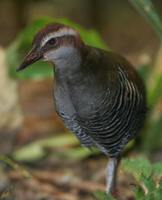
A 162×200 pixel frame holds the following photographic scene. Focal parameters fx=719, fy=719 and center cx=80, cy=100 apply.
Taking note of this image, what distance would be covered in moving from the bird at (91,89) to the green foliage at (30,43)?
91cm

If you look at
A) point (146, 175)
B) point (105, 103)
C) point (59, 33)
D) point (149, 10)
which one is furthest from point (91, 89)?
point (149, 10)

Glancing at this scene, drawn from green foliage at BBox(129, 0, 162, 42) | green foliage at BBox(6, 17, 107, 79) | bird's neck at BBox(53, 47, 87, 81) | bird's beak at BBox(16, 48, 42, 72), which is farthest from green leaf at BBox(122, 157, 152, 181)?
green foliage at BBox(6, 17, 107, 79)

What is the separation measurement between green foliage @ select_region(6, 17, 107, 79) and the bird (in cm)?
91

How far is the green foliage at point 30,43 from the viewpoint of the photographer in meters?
4.21

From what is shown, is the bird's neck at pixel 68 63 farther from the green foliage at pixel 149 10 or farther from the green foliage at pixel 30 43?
→ the green foliage at pixel 30 43

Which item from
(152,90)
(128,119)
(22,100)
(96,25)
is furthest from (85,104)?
(96,25)

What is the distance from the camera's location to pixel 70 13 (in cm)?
739

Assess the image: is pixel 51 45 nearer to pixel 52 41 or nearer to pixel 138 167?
pixel 52 41

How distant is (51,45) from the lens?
2.79 metres

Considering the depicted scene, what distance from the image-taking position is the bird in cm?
282

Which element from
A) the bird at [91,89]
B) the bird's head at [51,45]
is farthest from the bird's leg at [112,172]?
the bird's head at [51,45]

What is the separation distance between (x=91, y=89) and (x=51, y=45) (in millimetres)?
337

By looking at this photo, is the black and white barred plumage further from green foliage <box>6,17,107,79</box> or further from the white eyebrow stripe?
green foliage <box>6,17,107,79</box>

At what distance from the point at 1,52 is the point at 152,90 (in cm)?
103
